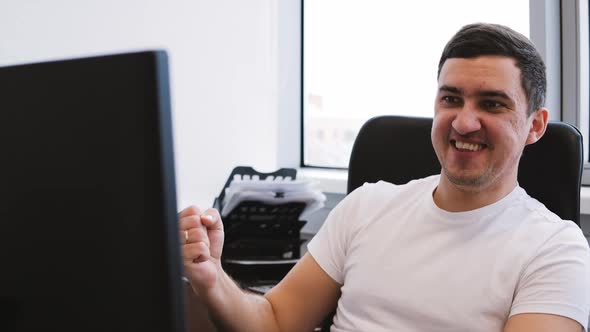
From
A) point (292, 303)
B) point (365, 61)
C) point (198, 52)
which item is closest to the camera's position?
point (292, 303)

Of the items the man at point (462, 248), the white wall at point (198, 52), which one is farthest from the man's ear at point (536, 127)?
the white wall at point (198, 52)

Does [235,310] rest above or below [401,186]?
below

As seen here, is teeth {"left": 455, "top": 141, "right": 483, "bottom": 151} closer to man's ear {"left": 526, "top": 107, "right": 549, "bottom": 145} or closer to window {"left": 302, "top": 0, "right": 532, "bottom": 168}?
man's ear {"left": 526, "top": 107, "right": 549, "bottom": 145}

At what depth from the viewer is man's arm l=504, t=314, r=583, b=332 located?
3.27ft

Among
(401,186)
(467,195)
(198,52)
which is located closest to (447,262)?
(467,195)

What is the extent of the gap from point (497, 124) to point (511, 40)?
168 mm

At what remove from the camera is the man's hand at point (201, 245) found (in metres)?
0.93

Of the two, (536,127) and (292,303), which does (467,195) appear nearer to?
(536,127)

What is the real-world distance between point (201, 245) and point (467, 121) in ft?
1.89

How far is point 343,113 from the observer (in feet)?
8.09

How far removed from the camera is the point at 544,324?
1.00 m

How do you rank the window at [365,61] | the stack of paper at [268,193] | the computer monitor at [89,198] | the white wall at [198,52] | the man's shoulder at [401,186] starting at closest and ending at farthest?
the computer monitor at [89,198] < the man's shoulder at [401,186] < the white wall at [198,52] < the stack of paper at [268,193] < the window at [365,61]

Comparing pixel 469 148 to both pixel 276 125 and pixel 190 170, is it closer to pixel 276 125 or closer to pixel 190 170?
pixel 190 170

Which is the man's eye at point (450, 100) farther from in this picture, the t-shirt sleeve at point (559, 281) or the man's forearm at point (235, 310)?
the man's forearm at point (235, 310)
